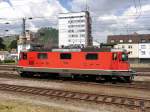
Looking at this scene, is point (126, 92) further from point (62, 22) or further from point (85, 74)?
point (62, 22)

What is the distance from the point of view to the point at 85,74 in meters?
29.2

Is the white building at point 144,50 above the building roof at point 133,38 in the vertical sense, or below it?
below

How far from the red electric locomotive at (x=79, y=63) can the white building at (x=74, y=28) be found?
11323 centimetres

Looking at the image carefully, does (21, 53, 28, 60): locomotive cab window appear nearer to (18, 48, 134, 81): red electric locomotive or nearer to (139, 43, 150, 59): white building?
(18, 48, 134, 81): red electric locomotive

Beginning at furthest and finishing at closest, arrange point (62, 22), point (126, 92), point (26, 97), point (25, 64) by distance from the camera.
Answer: point (62, 22)
point (25, 64)
point (126, 92)
point (26, 97)

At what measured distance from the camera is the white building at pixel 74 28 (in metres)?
149

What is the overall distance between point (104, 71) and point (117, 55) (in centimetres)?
194

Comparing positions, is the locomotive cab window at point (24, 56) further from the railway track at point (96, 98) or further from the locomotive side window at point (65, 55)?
the railway track at point (96, 98)

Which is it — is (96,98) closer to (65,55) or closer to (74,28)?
(65,55)

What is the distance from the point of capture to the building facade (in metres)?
104

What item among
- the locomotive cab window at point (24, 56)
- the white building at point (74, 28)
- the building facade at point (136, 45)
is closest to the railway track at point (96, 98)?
the locomotive cab window at point (24, 56)

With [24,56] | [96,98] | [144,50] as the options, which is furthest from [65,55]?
[144,50]

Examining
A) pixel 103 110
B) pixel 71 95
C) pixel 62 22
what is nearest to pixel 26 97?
pixel 71 95

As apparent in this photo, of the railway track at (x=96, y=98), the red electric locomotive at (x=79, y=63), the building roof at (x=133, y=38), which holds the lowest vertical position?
the railway track at (x=96, y=98)
